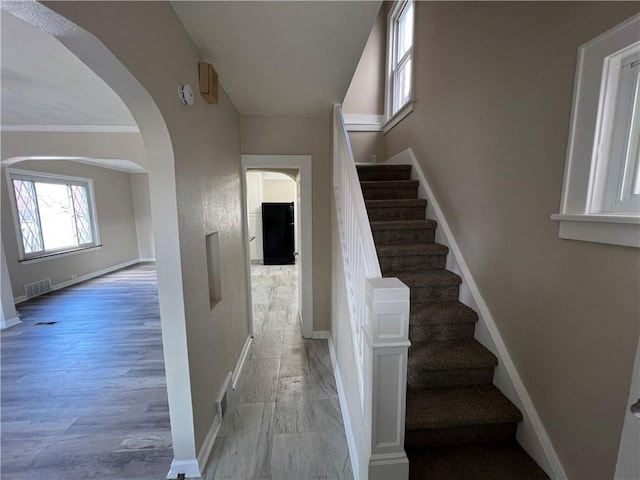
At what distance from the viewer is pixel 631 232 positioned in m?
0.92

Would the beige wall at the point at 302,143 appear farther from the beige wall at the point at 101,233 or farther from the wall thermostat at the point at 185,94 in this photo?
the beige wall at the point at 101,233

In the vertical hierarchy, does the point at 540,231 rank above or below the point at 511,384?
above

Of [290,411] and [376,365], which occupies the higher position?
[376,365]

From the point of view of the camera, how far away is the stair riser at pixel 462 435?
1415mm

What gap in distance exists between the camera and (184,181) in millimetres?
1351

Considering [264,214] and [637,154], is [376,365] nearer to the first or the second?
[637,154]

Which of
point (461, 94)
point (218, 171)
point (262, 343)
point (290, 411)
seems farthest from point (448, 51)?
point (262, 343)

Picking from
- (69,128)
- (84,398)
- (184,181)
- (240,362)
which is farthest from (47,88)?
(240,362)

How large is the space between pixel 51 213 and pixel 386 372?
7.01m

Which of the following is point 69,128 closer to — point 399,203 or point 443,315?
point 399,203

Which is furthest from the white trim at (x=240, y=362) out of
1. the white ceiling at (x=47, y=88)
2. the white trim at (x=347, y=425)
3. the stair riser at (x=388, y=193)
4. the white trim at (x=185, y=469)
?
the white ceiling at (x=47, y=88)

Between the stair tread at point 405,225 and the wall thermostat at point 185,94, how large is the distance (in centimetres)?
160

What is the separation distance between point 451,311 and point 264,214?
616cm

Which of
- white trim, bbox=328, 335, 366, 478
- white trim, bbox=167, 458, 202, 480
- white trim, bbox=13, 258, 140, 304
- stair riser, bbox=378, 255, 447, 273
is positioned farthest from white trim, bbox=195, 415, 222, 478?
white trim, bbox=13, 258, 140, 304
